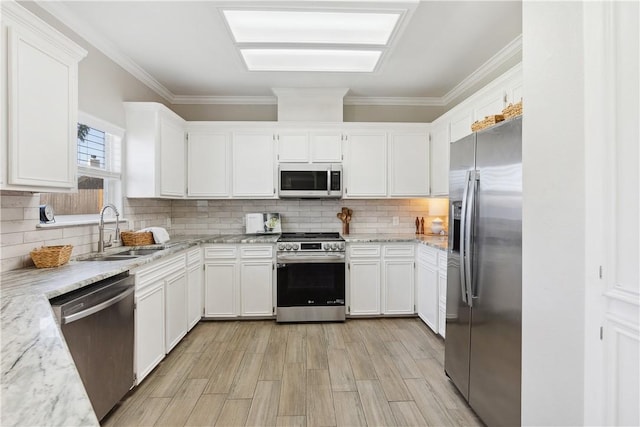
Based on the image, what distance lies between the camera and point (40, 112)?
173 cm

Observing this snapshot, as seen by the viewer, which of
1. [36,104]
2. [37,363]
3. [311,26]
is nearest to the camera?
[37,363]

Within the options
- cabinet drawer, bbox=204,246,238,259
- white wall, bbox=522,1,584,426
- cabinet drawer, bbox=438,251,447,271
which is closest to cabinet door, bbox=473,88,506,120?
white wall, bbox=522,1,584,426

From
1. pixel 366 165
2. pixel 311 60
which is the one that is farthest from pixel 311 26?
pixel 366 165

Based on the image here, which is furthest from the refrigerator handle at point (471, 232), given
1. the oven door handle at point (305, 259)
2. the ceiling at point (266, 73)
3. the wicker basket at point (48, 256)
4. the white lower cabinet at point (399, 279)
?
the wicker basket at point (48, 256)

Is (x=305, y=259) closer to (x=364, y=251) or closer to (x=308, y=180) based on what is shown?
(x=364, y=251)

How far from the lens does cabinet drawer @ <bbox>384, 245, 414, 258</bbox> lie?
11.6 feet

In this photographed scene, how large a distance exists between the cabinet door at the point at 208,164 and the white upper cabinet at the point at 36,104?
1720 millimetres

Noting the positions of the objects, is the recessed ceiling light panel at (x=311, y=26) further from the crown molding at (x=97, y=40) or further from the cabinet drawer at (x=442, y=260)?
the cabinet drawer at (x=442, y=260)

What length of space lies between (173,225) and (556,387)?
13.3ft

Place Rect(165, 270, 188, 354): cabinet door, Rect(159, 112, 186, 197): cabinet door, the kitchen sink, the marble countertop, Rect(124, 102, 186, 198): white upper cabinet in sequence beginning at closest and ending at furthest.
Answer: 1. the marble countertop
2. the kitchen sink
3. Rect(165, 270, 188, 354): cabinet door
4. Rect(124, 102, 186, 198): white upper cabinet
5. Rect(159, 112, 186, 197): cabinet door

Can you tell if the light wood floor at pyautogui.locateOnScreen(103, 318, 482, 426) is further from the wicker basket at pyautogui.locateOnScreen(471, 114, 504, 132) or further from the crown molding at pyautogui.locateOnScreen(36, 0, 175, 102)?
the crown molding at pyautogui.locateOnScreen(36, 0, 175, 102)

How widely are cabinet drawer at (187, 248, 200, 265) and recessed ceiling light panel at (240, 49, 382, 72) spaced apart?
6.48ft

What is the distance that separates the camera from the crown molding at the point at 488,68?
8.89ft

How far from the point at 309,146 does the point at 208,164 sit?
4.07 ft
